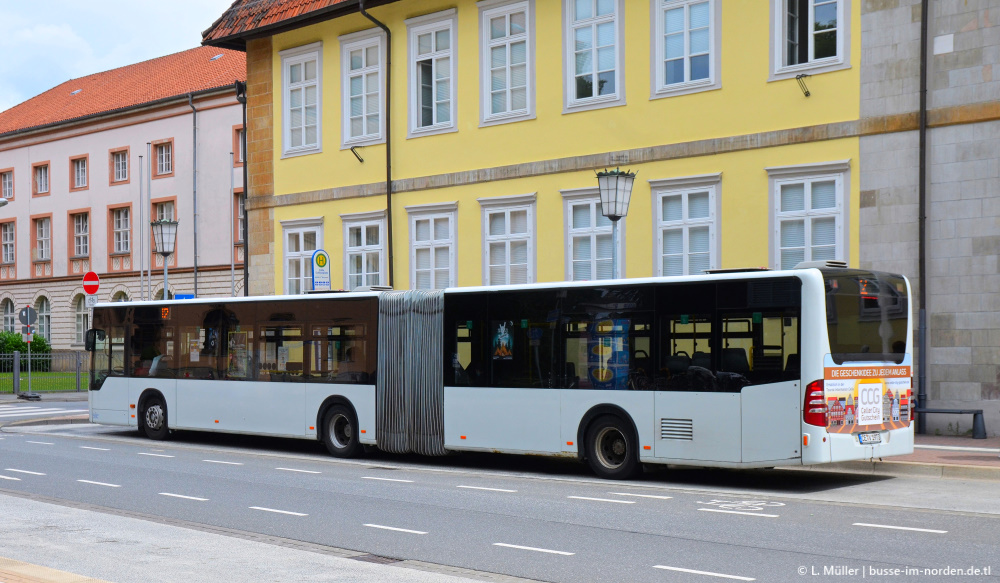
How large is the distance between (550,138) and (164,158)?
3712cm

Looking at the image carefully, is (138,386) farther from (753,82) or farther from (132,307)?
(753,82)

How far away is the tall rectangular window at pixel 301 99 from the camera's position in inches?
1141

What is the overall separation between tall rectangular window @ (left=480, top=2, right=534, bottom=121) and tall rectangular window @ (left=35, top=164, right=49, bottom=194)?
146ft

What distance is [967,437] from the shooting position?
61.3 ft

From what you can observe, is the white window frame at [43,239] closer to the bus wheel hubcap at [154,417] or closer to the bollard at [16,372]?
the bollard at [16,372]

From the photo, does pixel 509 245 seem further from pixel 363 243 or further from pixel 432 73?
pixel 432 73

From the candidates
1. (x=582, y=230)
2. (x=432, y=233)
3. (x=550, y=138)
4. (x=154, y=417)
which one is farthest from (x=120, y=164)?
(x=582, y=230)

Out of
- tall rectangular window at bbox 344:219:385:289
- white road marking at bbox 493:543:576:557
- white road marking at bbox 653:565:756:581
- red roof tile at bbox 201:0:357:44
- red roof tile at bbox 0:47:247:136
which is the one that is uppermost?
red roof tile at bbox 0:47:247:136

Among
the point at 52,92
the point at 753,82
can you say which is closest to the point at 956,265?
the point at 753,82

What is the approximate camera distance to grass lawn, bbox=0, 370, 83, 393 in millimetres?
40406

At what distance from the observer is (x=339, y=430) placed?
1942 centimetres

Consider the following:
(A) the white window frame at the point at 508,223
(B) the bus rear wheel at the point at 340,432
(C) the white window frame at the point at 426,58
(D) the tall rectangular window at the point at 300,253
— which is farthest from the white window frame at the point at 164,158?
(B) the bus rear wheel at the point at 340,432

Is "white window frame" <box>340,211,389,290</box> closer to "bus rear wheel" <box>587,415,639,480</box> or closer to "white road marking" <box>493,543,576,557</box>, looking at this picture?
"bus rear wheel" <box>587,415,639,480</box>

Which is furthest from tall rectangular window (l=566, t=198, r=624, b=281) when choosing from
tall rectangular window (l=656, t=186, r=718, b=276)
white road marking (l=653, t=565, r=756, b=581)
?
white road marking (l=653, t=565, r=756, b=581)
